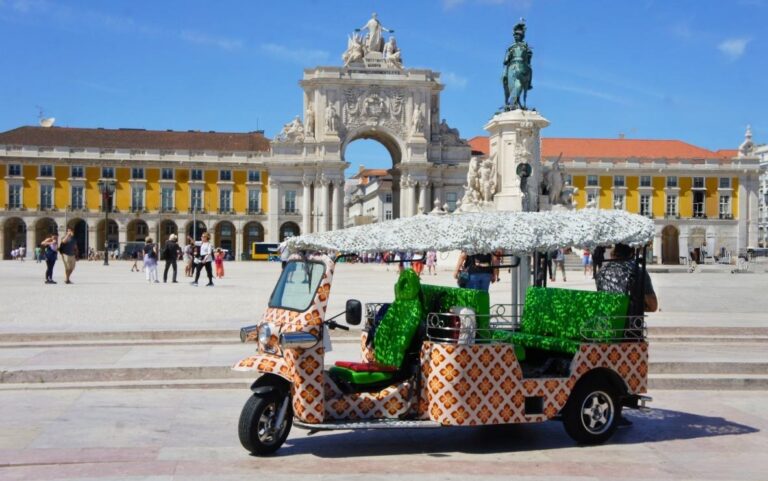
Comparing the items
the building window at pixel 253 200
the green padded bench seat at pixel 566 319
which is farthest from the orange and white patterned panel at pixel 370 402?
the building window at pixel 253 200

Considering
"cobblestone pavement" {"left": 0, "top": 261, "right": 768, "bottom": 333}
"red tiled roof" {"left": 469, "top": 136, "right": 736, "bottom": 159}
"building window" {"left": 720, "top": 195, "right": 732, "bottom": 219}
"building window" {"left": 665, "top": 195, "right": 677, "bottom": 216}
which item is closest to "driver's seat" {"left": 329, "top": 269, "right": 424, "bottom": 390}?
"cobblestone pavement" {"left": 0, "top": 261, "right": 768, "bottom": 333}

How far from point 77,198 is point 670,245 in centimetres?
5271

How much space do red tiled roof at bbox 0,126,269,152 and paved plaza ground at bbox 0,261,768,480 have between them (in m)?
69.6

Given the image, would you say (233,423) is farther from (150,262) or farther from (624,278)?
(150,262)

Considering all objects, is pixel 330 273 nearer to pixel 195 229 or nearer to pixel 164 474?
pixel 164 474

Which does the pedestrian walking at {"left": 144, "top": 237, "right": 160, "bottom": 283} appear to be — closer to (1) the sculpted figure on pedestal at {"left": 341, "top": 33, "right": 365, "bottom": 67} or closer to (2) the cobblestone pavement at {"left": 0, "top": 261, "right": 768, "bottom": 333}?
(2) the cobblestone pavement at {"left": 0, "top": 261, "right": 768, "bottom": 333}

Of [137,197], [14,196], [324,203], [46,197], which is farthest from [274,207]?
[14,196]

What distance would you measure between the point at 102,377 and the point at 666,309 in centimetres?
1265

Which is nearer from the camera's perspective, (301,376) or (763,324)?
(301,376)

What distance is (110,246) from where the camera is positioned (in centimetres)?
8381

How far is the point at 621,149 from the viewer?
8875 cm

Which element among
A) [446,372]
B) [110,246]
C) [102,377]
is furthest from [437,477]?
[110,246]

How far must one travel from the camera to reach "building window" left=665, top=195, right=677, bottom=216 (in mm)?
86188

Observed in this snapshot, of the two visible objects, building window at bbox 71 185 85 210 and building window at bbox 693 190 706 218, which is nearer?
building window at bbox 71 185 85 210
